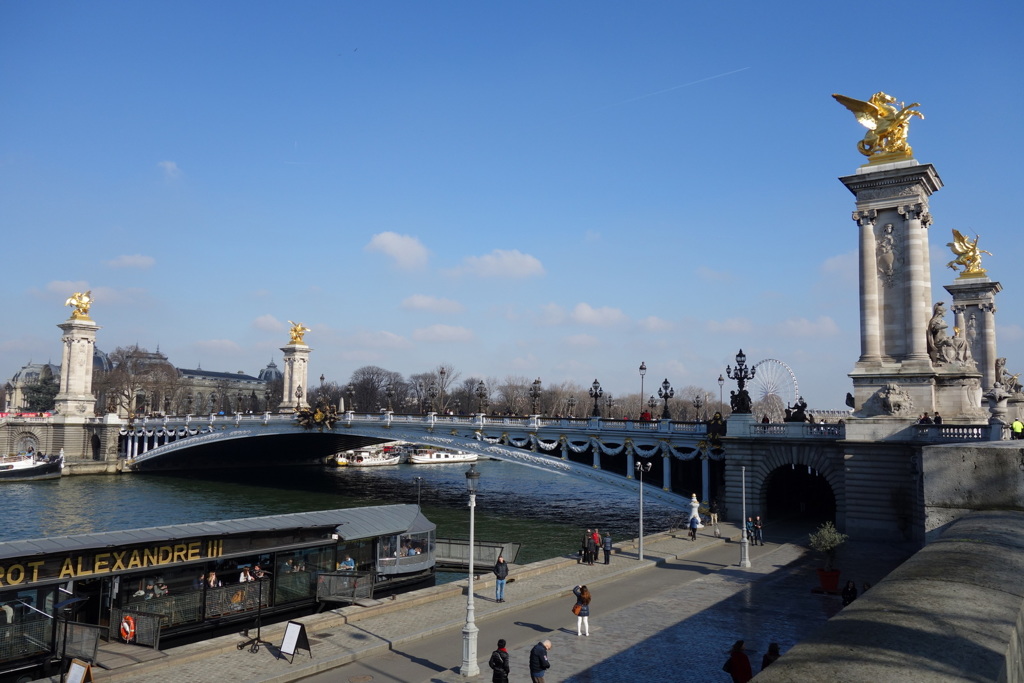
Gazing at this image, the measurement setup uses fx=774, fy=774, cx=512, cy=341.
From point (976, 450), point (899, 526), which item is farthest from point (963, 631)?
point (899, 526)

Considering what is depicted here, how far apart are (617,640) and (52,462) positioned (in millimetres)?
85582

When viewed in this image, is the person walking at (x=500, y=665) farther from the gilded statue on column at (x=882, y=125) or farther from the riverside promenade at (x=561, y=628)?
the gilded statue on column at (x=882, y=125)

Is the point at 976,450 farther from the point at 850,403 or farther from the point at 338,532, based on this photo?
the point at 850,403

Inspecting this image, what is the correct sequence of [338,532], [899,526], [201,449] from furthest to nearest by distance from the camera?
1. [201,449]
2. [899,526]
3. [338,532]

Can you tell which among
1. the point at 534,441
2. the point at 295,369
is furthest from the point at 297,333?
the point at 534,441

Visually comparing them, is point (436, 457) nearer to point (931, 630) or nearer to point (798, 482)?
point (798, 482)

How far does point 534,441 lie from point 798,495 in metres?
18.6

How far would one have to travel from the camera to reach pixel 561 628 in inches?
848

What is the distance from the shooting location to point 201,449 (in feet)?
302

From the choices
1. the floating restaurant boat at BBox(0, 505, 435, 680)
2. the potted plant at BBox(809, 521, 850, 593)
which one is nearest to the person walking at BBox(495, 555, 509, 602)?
the floating restaurant boat at BBox(0, 505, 435, 680)

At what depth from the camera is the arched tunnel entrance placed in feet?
A: 160

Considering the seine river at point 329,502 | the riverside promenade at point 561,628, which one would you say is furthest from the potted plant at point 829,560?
the seine river at point 329,502

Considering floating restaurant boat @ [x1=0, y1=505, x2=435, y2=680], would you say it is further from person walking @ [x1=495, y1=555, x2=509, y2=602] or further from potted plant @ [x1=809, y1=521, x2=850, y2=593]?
potted plant @ [x1=809, y1=521, x2=850, y2=593]

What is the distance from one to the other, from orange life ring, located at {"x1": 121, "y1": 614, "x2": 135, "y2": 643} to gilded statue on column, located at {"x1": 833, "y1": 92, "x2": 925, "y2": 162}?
38551 mm
